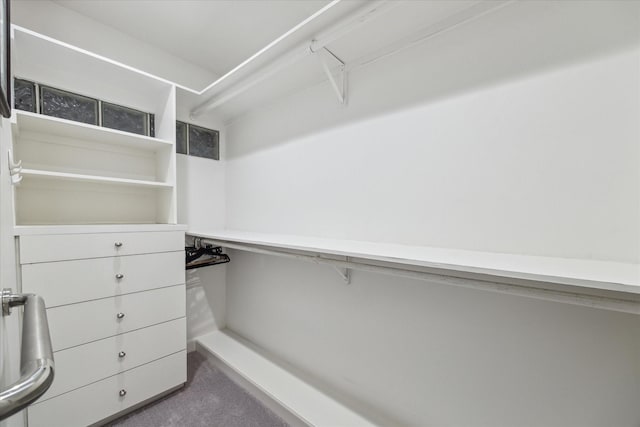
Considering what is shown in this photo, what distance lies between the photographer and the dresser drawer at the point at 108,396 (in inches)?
49.1

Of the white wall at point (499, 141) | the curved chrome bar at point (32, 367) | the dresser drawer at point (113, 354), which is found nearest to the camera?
Answer: the curved chrome bar at point (32, 367)

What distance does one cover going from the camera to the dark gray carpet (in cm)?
146

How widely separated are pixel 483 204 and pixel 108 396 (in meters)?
2.28

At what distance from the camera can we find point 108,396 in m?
1.41

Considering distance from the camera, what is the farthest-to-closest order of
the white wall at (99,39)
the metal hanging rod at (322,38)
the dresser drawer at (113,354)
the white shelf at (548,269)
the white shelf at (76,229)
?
the white wall at (99,39)
the dresser drawer at (113,354)
the white shelf at (76,229)
the metal hanging rod at (322,38)
the white shelf at (548,269)

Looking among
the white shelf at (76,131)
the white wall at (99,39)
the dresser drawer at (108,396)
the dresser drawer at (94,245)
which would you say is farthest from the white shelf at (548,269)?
the white wall at (99,39)

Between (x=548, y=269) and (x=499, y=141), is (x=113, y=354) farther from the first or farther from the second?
(x=499, y=141)

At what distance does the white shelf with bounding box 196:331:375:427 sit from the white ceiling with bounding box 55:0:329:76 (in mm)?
2469

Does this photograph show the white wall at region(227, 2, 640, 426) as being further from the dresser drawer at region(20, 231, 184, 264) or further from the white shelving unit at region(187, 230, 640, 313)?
the dresser drawer at region(20, 231, 184, 264)

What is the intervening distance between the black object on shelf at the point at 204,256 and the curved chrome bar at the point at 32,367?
1517mm

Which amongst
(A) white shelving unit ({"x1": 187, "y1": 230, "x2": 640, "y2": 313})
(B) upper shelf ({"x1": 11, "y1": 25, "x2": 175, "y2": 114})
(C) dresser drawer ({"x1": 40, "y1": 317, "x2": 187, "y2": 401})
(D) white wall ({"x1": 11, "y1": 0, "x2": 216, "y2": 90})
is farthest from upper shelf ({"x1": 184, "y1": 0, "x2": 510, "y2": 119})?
(C) dresser drawer ({"x1": 40, "y1": 317, "x2": 187, "y2": 401})

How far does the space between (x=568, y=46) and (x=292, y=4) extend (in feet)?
4.78

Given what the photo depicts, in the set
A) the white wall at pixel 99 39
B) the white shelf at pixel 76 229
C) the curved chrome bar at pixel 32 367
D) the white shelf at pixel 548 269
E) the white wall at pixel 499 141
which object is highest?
the white wall at pixel 99 39

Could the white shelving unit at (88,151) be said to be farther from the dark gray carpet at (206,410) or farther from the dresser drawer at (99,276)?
the dark gray carpet at (206,410)
